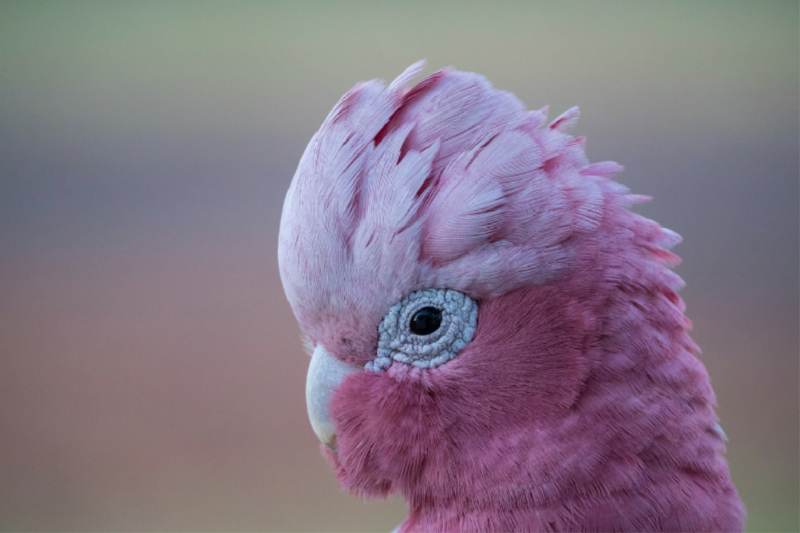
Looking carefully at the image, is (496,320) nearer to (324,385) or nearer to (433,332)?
(433,332)

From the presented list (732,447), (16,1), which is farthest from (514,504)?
(16,1)

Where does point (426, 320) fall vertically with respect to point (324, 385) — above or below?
above

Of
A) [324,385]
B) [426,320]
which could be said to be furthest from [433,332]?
[324,385]

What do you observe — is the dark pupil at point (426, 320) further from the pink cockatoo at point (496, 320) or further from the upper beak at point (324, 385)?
the upper beak at point (324, 385)

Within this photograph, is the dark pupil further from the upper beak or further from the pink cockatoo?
the upper beak

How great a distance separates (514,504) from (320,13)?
1.31 metres

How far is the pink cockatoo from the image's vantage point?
2.44 feet

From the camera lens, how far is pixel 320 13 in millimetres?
1457

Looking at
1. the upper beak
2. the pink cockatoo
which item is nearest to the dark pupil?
the pink cockatoo

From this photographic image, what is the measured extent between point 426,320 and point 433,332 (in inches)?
0.8

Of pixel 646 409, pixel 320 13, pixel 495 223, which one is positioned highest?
pixel 320 13

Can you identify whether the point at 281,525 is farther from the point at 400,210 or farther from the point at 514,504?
the point at 400,210

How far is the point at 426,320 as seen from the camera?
2.53ft

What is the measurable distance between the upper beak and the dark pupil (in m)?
0.13
